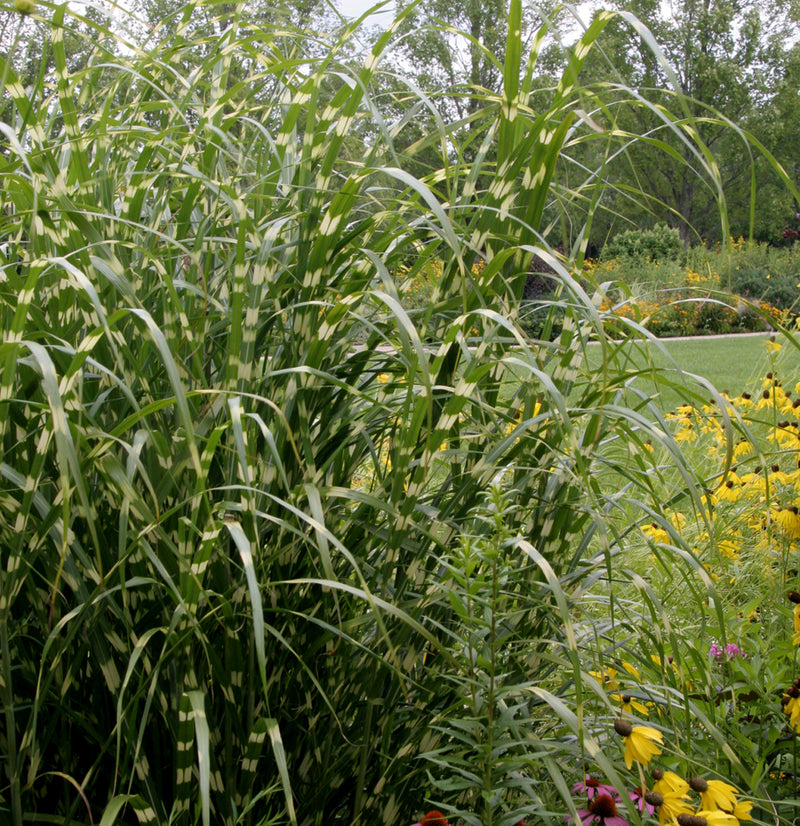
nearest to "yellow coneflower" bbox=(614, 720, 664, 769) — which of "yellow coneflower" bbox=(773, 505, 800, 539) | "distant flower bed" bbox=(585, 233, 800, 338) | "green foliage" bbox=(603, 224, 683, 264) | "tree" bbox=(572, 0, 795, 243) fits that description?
"yellow coneflower" bbox=(773, 505, 800, 539)

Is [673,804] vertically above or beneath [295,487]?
beneath

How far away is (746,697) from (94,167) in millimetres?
1543

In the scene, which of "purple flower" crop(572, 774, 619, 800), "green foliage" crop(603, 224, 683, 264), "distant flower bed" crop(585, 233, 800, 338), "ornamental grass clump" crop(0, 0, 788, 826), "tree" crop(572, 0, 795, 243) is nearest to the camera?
"ornamental grass clump" crop(0, 0, 788, 826)

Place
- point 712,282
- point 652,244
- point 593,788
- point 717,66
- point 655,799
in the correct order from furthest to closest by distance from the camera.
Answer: point 717,66
point 652,244
point 712,282
point 593,788
point 655,799

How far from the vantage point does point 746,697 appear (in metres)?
1.65

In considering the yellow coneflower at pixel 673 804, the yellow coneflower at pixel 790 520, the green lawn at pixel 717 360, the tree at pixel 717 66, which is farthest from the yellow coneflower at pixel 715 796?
the tree at pixel 717 66

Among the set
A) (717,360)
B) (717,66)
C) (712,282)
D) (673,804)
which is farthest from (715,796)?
(717,66)

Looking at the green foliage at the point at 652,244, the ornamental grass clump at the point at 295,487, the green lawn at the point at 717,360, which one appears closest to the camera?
the ornamental grass clump at the point at 295,487

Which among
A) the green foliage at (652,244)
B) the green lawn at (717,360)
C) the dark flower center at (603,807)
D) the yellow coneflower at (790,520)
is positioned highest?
the green foliage at (652,244)

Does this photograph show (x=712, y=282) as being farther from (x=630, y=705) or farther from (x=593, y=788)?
(x=593, y=788)

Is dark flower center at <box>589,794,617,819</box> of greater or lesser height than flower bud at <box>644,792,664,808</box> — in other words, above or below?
below

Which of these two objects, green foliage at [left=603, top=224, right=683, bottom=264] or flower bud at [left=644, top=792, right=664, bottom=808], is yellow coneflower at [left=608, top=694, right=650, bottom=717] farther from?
green foliage at [left=603, top=224, right=683, bottom=264]

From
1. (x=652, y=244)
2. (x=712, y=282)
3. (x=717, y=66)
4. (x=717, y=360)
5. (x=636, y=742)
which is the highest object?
(x=717, y=66)

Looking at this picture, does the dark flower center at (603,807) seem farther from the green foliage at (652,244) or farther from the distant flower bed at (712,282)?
the green foliage at (652,244)
